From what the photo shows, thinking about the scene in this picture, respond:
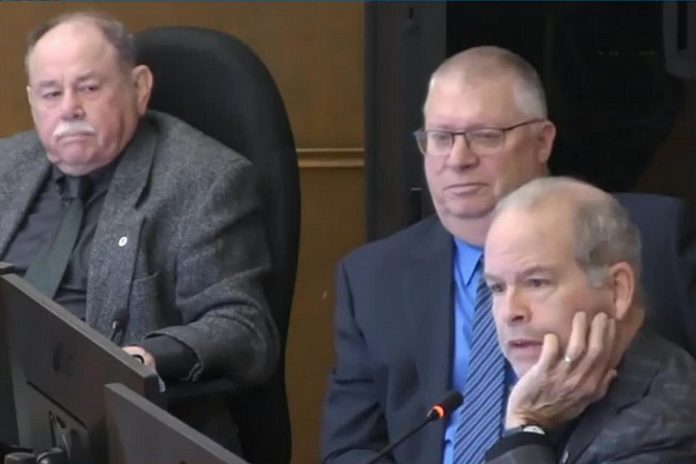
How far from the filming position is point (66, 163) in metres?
2.70

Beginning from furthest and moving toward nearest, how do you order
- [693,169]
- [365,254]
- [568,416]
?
1. [693,169]
2. [365,254]
3. [568,416]

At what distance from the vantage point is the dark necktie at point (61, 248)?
2.64 m

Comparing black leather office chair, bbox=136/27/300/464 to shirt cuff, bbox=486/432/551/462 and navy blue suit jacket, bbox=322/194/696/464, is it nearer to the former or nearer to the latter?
navy blue suit jacket, bbox=322/194/696/464

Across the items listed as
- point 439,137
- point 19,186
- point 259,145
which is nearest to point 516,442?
point 439,137

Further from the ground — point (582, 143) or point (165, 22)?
point (165, 22)

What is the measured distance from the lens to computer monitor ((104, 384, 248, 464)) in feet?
3.66

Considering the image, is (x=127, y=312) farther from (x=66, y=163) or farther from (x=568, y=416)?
(x=568, y=416)

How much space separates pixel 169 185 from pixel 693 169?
1.34 meters

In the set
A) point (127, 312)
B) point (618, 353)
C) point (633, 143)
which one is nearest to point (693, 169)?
point (633, 143)

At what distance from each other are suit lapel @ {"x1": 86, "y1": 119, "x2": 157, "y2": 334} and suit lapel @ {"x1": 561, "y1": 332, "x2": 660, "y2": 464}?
1032mm

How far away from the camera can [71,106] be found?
2646 mm

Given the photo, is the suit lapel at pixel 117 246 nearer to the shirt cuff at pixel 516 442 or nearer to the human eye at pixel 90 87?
the human eye at pixel 90 87

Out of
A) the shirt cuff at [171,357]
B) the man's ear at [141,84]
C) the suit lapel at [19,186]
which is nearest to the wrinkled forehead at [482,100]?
the shirt cuff at [171,357]

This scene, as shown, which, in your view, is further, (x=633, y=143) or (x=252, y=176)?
(x=633, y=143)
